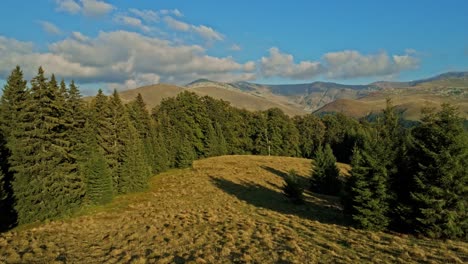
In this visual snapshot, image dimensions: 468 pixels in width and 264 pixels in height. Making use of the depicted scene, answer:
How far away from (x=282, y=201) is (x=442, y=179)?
739 inches

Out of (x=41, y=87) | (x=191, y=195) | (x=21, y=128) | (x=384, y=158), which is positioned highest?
(x=41, y=87)

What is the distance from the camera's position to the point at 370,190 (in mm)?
25312

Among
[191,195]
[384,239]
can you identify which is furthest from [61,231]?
[384,239]

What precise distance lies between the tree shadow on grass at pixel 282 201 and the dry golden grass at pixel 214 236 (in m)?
0.12

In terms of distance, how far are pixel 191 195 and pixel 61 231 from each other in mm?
17987

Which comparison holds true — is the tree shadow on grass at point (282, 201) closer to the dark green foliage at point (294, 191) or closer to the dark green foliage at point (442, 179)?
the dark green foliage at point (294, 191)

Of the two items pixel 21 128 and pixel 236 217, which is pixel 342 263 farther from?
pixel 21 128

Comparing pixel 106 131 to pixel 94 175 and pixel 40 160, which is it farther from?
pixel 40 160

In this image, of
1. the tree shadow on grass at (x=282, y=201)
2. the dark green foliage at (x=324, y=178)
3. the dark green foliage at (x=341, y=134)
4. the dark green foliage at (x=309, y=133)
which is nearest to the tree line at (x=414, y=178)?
the tree shadow on grass at (x=282, y=201)

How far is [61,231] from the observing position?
79.7ft

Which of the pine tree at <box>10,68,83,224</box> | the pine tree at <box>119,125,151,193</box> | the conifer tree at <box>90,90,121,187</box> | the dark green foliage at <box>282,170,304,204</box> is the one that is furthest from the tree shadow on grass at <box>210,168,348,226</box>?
the pine tree at <box>10,68,83,224</box>

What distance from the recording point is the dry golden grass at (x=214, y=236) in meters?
16.4

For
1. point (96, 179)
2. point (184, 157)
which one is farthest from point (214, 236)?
point (184, 157)

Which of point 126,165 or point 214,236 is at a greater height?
point 126,165
